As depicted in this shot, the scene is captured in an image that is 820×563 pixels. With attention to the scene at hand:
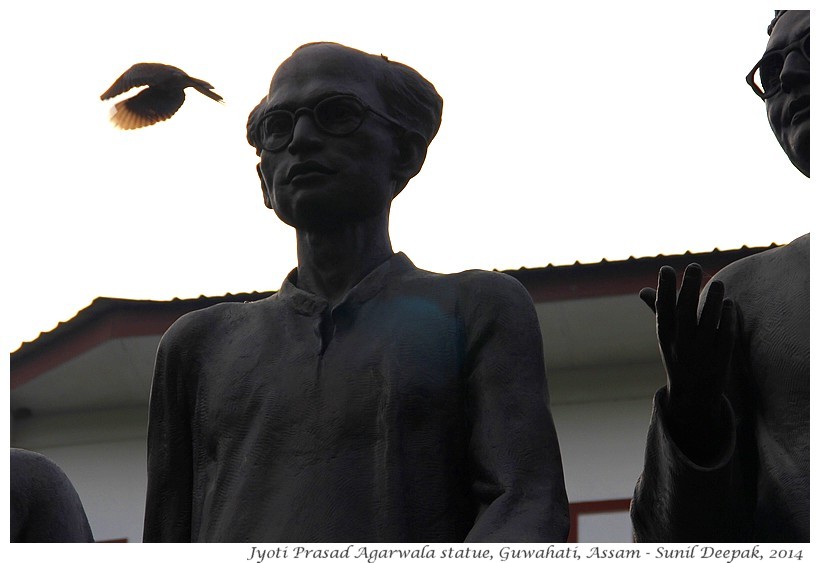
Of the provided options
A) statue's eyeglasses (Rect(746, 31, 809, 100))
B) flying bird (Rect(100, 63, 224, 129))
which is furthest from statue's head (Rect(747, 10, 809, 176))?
flying bird (Rect(100, 63, 224, 129))

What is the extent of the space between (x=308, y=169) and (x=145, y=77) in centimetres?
99

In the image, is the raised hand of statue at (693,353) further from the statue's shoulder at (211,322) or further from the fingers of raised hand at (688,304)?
the statue's shoulder at (211,322)

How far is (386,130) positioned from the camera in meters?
8.89

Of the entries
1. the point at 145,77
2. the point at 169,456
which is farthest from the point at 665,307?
the point at 145,77

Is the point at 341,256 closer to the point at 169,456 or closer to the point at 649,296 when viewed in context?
the point at 169,456

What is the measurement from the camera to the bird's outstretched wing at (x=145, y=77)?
9.39 metres

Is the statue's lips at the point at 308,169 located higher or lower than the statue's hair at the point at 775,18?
lower

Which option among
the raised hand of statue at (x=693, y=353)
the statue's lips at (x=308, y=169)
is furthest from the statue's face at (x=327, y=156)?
the raised hand of statue at (x=693, y=353)

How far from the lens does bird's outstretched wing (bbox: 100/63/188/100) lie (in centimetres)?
939

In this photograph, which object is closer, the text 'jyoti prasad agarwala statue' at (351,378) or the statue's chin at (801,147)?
the text 'jyoti prasad agarwala statue' at (351,378)

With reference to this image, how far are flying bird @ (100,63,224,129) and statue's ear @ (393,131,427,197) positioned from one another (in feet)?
2.57

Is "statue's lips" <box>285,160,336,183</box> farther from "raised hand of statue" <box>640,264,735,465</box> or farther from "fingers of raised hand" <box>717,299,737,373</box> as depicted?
"fingers of raised hand" <box>717,299,737,373</box>

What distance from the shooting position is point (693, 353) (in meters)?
8.07

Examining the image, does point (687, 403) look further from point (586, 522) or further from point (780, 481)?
point (586, 522)
